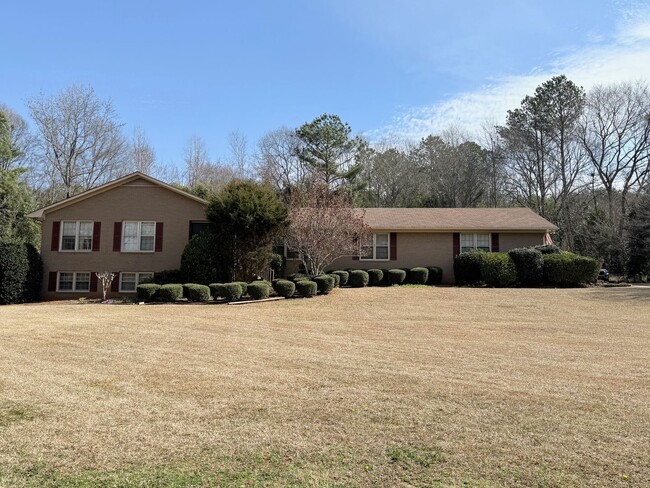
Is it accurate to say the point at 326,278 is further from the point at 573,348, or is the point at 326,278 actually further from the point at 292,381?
the point at 292,381

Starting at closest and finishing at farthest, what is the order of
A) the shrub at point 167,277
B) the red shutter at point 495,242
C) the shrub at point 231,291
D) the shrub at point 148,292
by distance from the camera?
the shrub at point 231,291 < the shrub at point 148,292 < the shrub at point 167,277 < the red shutter at point 495,242

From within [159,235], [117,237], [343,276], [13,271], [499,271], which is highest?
[159,235]

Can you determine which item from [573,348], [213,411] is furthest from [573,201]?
[213,411]

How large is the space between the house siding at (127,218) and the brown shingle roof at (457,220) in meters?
9.30

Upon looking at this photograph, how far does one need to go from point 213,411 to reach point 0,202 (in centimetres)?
3059

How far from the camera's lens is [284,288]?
1591cm

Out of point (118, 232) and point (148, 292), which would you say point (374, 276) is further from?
point (118, 232)

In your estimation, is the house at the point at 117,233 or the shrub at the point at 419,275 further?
the shrub at the point at 419,275

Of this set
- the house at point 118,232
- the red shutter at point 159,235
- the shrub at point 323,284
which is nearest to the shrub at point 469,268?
the shrub at point 323,284

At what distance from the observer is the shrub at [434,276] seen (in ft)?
70.8

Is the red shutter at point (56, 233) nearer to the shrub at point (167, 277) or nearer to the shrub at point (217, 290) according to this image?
the shrub at point (167, 277)

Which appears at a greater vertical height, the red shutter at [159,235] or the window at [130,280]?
the red shutter at [159,235]

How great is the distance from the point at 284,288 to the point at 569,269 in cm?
1238

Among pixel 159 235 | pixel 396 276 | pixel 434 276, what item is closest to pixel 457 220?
pixel 434 276
